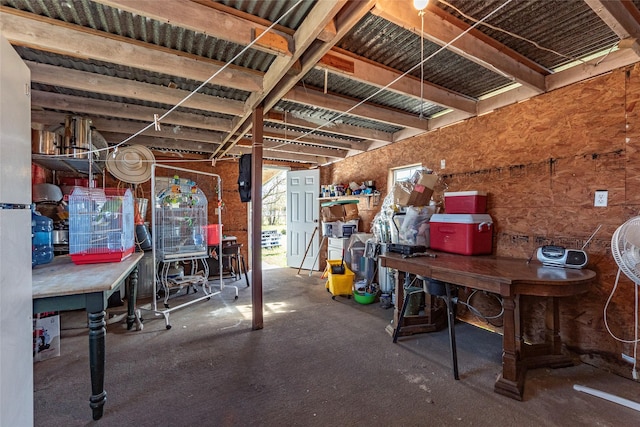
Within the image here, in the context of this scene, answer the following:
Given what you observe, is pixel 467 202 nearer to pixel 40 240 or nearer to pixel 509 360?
pixel 509 360

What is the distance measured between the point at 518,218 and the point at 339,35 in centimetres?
241

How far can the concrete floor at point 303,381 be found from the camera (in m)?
1.70

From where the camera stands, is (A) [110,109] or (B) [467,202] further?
(A) [110,109]

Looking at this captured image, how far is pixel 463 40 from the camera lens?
1909mm

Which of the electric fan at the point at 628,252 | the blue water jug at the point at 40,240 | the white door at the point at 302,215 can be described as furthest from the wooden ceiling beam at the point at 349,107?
the white door at the point at 302,215

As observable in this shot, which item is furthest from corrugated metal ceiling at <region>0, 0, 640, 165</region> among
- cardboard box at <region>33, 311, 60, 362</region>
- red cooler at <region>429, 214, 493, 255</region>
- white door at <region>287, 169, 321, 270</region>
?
white door at <region>287, 169, 321, 270</region>

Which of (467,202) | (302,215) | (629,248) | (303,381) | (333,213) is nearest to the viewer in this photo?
(629,248)

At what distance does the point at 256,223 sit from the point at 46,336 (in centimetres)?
200

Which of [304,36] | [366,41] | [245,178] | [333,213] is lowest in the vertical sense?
[333,213]

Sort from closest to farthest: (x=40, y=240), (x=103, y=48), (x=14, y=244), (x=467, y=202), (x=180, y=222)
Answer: (x=14, y=244) → (x=103, y=48) → (x=40, y=240) → (x=467, y=202) → (x=180, y=222)

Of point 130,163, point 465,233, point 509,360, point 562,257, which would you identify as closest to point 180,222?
point 130,163

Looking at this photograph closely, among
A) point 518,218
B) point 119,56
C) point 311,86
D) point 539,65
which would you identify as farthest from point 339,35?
point 518,218

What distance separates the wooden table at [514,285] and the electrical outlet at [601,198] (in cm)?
58

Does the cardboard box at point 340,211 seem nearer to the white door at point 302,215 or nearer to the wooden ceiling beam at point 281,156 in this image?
the white door at point 302,215
